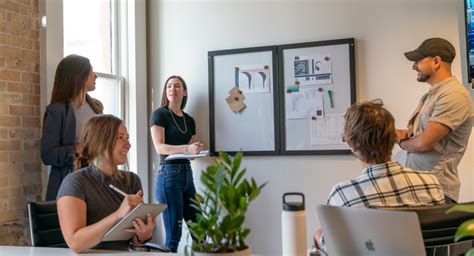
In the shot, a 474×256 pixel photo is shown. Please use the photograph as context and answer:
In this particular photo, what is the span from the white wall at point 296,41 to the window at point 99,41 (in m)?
0.32

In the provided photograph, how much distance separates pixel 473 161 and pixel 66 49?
3016 mm

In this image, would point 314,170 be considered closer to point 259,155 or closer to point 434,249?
point 259,155

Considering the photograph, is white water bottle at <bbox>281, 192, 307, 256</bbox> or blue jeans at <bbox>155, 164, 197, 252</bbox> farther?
blue jeans at <bbox>155, 164, 197, 252</bbox>

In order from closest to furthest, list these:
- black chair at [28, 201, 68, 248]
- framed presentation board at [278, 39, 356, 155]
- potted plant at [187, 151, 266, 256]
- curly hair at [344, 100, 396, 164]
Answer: potted plant at [187, 151, 266, 256]
curly hair at [344, 100, 396, 164]
black chair at [28, 201, 68, 248]
framed presentation board at [278, 39, 356, 155]

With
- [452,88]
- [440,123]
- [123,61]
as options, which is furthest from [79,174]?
[123,61]

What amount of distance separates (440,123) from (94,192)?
173 cm

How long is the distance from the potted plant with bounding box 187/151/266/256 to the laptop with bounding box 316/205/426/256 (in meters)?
0.39

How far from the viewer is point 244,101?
157 inches

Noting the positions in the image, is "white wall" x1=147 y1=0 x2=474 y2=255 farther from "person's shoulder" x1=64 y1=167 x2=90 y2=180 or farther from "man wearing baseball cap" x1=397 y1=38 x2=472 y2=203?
"person's shoulder" x1=64 y1=167 x2=90 y2=180

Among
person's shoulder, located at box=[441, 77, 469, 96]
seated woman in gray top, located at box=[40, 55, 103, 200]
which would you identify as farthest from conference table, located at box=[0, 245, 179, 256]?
person's shoulder, located at box=[441, 77, 469, 96]

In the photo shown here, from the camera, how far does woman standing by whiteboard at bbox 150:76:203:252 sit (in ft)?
12.4

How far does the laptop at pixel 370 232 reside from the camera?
4.47 feet

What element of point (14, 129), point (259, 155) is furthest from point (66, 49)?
point (259, 155)

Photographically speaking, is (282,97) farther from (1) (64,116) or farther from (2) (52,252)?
(2) (52,252)
